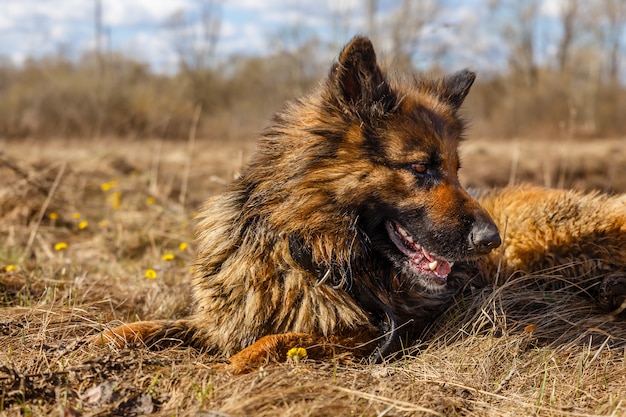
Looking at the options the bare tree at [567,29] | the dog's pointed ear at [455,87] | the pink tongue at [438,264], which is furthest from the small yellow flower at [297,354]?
the bare tree at [567,29]

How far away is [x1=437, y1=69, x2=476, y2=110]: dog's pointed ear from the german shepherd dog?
1.22ft

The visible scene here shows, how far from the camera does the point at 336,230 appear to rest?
3354mm

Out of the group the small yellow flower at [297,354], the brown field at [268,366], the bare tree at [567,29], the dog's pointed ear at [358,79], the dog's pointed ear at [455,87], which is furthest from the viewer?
the bare tree at [567,29]

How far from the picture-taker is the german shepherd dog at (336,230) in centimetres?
329

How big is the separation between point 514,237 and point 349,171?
5.66ft

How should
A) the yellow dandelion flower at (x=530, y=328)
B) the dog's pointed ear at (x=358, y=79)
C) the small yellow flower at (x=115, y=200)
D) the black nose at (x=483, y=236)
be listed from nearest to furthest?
the black nose at (x=483, y=236)
the dog's pointed ear at (x=358, y=79)
the yellow dandelion flower at (x=530, y=328)
the small yellow flower at (x=115, y=200)

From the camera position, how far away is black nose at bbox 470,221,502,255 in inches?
125

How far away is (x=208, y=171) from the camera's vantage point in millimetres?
11070

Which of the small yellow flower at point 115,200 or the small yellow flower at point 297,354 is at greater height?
the small yellow flower at point 297,354

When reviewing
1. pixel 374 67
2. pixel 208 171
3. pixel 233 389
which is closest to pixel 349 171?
pixel 374 67

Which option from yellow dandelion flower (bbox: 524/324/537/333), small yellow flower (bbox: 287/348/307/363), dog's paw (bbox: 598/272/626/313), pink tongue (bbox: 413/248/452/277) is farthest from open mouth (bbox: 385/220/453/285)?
dog's paw (bbox: 598/272/626/313)

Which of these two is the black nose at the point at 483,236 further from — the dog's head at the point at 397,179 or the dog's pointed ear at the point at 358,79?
the dog's pointed ear at the point at 358,79

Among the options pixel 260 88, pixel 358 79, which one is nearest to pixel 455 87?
pixel 358 79

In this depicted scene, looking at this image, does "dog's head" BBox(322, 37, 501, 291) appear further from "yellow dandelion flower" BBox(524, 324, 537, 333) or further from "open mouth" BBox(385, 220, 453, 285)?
"yellow dandelion flower" BBox(524, 324, 537, 333)
